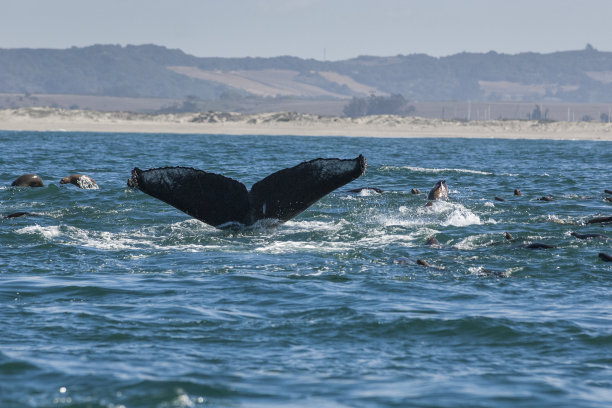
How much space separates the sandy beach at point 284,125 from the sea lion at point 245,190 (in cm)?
7205

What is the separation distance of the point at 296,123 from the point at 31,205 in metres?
86.1

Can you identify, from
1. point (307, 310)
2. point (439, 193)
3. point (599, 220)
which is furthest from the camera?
point (439, 193)

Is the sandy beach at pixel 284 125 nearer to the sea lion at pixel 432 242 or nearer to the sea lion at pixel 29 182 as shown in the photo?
the sea lion at pixel 29 182

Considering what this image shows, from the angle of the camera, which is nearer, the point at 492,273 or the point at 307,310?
the point at 307,310

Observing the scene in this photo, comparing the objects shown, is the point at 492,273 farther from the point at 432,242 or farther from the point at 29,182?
the point at 29,182

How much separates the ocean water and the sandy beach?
70.2 m

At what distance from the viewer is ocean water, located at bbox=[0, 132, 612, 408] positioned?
752 cm

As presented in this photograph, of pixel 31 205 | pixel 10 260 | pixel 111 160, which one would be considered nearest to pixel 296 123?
pixel 111 160

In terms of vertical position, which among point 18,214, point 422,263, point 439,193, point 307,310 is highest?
point 439,193

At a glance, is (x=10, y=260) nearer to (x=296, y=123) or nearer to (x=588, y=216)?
(x=588, y=216)

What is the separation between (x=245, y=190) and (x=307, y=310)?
3.94 meters

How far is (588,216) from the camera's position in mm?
18578

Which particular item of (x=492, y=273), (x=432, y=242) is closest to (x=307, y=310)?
(x=492, y=273)

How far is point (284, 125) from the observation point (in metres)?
102
